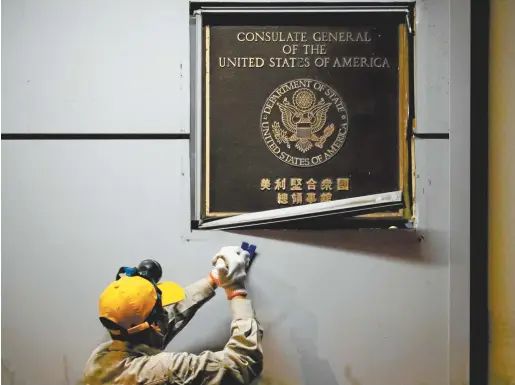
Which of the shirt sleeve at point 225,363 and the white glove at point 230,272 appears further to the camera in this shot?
the white glove at point 230,272

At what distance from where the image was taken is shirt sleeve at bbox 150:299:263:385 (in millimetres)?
1596

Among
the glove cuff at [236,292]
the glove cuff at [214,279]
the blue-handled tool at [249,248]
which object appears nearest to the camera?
the glove cuff at [236,292]

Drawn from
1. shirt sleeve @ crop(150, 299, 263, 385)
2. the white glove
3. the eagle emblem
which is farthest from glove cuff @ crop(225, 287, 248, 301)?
the eagle emblem

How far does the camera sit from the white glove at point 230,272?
177cm

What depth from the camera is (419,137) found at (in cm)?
201

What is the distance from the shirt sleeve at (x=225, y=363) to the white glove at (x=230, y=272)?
132 millimetres

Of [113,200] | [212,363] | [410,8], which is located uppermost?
[410,8]

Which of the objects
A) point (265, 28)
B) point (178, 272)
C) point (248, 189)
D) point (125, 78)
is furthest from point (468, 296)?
point (125, 78)

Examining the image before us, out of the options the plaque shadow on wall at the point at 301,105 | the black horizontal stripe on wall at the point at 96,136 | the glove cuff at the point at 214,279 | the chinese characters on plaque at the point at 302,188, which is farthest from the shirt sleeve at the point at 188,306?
the black horizontal stripe on wall at the point at 96,136

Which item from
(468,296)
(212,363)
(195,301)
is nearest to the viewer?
(212,363)

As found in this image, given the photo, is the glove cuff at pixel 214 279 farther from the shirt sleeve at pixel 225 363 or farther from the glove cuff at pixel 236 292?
the shirt sleeve at pixel 225 363

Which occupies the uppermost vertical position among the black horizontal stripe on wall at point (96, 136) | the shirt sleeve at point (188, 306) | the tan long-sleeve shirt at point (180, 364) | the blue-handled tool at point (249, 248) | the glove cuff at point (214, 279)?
the black horizontal stripe on wall at point (96, 136)

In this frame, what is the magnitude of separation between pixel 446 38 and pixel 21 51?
65.3 inches

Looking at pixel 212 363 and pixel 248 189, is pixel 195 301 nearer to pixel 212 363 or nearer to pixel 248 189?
pixel 212 363
